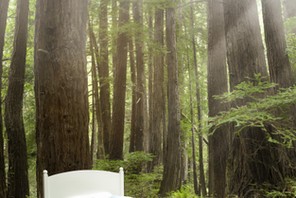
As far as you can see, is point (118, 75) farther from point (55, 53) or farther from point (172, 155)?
point (55, 53)

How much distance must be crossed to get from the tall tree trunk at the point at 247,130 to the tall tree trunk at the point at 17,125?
5916 mm

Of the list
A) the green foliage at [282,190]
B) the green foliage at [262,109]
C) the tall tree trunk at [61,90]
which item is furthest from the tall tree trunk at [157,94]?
the tall tree trunk at [61,90]

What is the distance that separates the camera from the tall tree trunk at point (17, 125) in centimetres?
960

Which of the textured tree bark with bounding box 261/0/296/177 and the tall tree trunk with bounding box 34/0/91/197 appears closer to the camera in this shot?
the tall tree trunk with bounding box 34/0/91/197

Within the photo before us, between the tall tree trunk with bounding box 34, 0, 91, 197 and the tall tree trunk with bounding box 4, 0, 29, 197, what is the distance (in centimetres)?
578

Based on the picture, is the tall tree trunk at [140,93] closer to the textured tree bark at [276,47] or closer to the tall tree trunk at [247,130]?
the textured tree bark at [276,47]

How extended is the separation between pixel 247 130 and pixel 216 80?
4.44 m

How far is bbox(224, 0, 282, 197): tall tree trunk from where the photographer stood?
580 centimetres

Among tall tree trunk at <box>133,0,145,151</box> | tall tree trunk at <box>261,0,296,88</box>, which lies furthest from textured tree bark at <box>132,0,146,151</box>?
tall tree trunk at <box>261,0,296,88</box>

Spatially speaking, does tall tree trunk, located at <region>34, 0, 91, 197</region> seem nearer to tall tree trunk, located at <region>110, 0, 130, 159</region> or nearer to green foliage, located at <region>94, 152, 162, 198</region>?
green foliage, located at <region>94, 152, 162, 198</region>

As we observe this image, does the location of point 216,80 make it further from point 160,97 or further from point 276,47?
point 276,47

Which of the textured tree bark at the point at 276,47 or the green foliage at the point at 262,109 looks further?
the textured tree bark at the point at 276,47

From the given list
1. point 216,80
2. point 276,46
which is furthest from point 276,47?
point 216,80

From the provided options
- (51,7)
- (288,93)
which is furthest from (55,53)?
(288,93)
